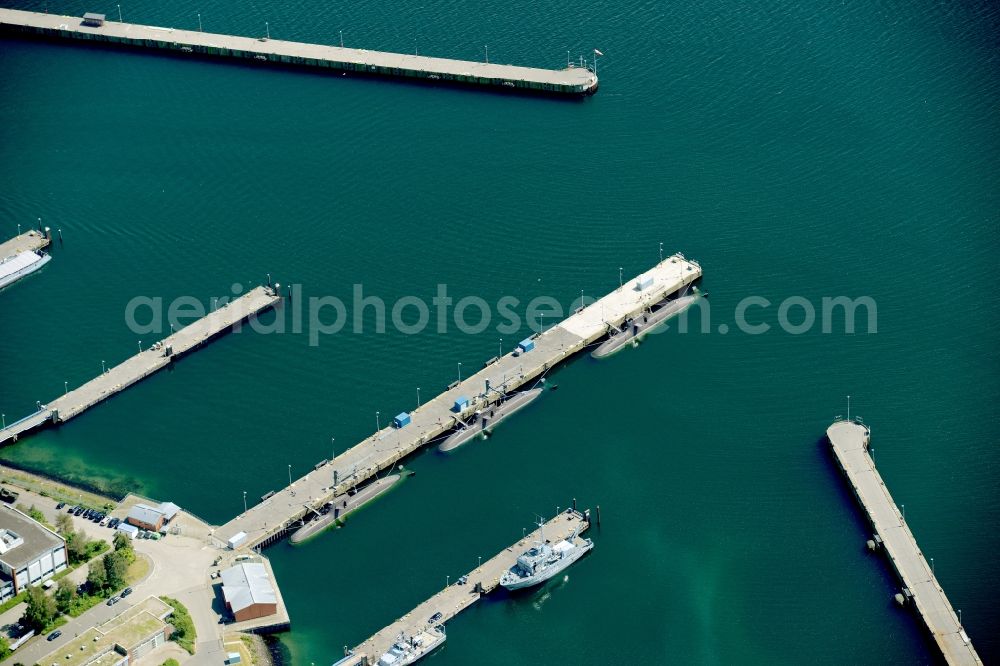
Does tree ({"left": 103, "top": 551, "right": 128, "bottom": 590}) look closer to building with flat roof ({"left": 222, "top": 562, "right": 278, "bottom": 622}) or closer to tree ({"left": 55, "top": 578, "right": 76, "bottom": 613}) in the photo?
tree ({"left": 55, "top": 578, "right": 76, "bottom": 613})

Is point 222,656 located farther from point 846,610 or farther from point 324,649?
point 846,610

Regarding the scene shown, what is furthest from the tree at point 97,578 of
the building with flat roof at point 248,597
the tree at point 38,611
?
the building with flat roof at point 248,597

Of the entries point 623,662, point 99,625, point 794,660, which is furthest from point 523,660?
point 99,625

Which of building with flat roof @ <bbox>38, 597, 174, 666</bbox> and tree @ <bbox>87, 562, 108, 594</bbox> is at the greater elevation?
tree @ <bbox>87, 562, 108, 594</bbox>

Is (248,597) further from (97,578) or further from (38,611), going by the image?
(38,611)

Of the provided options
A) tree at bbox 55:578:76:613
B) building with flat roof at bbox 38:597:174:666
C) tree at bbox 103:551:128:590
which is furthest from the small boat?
tree at bbox 55:578:76:613

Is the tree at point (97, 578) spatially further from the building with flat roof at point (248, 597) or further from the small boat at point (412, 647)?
the small boat at point (412, 647)

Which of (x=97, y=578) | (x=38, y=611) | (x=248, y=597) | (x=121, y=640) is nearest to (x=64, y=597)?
(x=97, y=578)
